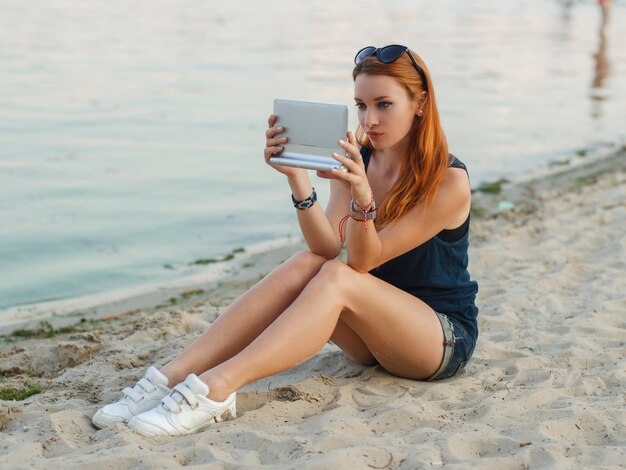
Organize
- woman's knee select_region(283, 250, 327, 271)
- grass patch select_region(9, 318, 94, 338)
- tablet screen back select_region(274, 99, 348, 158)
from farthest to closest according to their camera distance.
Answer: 1. grass patch select_region(9, 318, 94, 338)
2. woman's knee select_region(283, 250, 327, 271)
3. tablet screen back select_region(274, 99, 348, 158)

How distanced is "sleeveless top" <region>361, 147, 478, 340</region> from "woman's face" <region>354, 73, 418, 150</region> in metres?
0.29

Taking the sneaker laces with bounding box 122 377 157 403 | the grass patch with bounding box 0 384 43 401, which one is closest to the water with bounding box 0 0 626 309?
the grass patch with bounding box 0 384 43 401

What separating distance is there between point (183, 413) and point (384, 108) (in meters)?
1.51

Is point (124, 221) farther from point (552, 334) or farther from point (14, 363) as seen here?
point (552, 334)

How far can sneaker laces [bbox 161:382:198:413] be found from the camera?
3.46m

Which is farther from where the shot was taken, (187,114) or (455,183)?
(187,114)

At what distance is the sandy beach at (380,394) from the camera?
3197 millimetres

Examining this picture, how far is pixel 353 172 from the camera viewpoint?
11.4 feet

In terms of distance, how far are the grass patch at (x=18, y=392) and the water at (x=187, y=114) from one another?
2.07 meters

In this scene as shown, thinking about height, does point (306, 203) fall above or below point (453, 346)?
above

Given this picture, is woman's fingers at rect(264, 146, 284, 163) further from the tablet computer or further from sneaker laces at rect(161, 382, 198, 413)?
sneaker laces at rect(161, 382, 198, 413)

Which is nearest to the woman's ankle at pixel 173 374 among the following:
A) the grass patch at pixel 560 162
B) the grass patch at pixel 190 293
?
the grass patch at pixel 190 293

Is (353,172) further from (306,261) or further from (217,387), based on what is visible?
(217,387)

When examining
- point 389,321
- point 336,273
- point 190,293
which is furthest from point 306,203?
point 190,293
